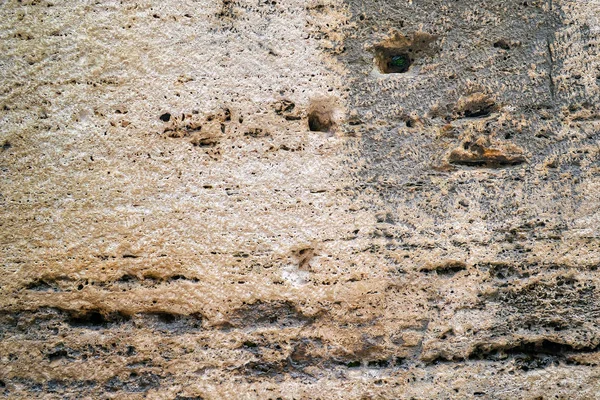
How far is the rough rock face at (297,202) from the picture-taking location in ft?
4.71

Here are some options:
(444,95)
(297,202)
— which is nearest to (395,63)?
(444,95)

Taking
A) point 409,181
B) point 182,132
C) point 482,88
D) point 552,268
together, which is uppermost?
point 482,88

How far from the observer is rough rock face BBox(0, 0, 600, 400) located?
1435mm

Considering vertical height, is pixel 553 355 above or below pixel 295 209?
below

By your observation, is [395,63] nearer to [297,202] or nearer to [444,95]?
[444,95]

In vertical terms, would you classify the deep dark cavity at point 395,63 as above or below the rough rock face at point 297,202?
above

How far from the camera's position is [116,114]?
1441mm

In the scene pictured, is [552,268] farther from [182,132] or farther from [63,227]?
[63,227]

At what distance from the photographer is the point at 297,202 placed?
57.0 inches

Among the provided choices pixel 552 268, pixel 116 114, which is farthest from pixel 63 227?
pixel 552 268

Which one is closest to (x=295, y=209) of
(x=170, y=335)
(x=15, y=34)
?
(x=170, y=335)

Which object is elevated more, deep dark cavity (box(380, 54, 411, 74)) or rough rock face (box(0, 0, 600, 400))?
deep dark cavity (box(380, 54, 411, 74))

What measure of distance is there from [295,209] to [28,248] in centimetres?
70

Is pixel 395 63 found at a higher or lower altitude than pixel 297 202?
higher
